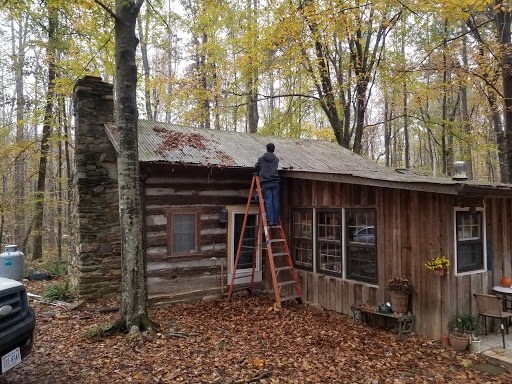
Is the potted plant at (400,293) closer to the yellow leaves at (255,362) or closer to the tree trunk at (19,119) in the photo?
the yellow leaves at (255,362)

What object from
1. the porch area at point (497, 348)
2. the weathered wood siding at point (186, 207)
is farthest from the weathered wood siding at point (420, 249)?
the weathered wood siding at point (186, 207)

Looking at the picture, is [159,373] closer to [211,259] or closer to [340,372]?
[340,372]

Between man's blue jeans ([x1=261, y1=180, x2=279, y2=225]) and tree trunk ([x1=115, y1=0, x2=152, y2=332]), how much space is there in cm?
311

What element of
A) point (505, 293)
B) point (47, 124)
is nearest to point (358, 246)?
point (505, 293)

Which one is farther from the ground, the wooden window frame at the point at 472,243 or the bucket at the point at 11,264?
the wooden window frame at the point at 472,243

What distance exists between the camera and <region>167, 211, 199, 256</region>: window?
8383 mm

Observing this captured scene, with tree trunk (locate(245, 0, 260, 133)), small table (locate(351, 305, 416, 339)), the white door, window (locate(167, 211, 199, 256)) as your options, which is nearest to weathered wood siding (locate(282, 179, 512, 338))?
small table (locate(351, 305, 416, 339))

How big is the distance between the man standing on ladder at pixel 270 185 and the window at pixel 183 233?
6.00 ft

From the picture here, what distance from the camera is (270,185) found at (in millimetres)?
8188

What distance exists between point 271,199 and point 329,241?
5.48 feet

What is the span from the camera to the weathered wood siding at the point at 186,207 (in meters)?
8.16

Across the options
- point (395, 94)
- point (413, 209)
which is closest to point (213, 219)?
point (413, 209)

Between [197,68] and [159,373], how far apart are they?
700 inches

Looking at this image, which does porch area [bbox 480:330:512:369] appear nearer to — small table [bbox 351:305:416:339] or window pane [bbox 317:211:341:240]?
small table [bbox 351:305:416:339]
